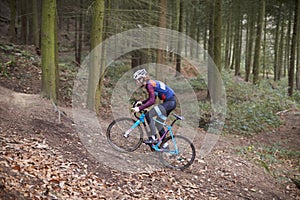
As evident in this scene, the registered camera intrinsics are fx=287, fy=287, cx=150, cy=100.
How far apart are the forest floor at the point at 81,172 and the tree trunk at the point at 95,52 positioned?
1472mm

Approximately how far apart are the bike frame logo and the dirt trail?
1.21ft

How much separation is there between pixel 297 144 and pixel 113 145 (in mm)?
8244

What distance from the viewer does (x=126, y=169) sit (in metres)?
6.55

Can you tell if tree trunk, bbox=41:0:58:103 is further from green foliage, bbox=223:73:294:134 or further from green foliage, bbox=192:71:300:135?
green foliage, bbox=223:73:294:134

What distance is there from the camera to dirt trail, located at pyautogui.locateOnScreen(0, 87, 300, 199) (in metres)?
5.05

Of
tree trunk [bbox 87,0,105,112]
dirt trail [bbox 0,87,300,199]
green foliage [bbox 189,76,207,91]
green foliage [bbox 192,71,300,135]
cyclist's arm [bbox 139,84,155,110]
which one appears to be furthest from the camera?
green foliage [bbox 189,76,207,91]

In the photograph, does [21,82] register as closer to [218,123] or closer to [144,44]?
[144,44]

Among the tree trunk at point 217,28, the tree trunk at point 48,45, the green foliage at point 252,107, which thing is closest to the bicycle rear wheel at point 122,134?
the tree trunk at point 48,45

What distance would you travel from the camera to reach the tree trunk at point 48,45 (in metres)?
8.72

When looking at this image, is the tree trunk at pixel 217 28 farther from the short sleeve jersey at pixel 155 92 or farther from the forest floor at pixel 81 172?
the short sleeve jersey at pixel 155 92

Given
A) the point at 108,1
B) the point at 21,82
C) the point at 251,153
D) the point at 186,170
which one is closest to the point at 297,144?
the point at 251,153

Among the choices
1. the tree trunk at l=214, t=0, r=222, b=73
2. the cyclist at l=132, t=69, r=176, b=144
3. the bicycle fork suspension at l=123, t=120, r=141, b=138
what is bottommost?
the bicycle fork suspension at l=123, t=120, r=141, b=138

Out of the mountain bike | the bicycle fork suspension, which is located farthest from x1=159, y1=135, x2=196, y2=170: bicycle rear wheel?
the bicycle fork suspension

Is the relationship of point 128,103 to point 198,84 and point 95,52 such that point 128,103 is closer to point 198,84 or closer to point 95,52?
point 95,52
